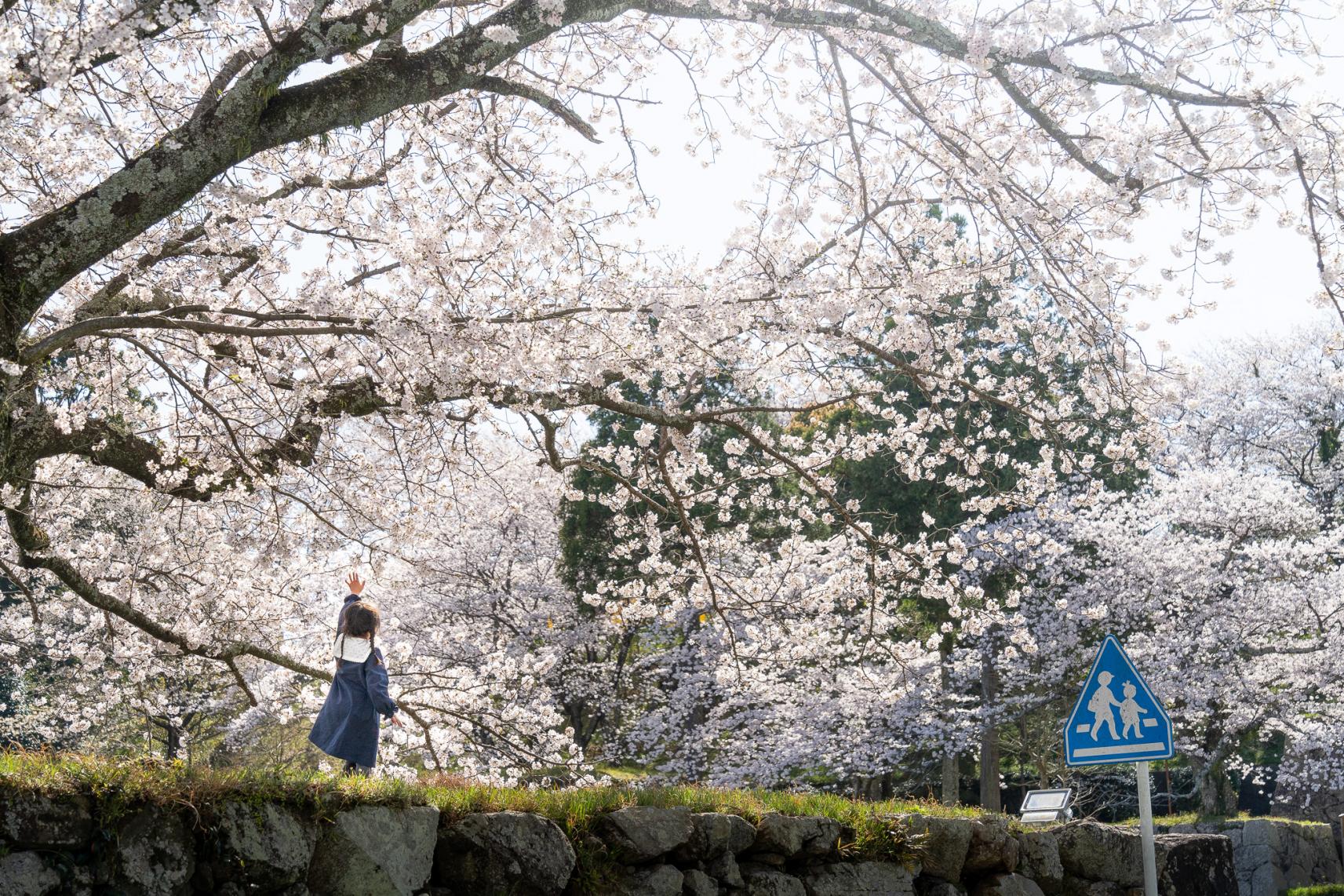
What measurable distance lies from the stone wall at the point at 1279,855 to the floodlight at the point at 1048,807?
3.31 meters

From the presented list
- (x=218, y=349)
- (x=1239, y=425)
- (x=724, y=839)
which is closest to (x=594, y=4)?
(x=218, y=349)

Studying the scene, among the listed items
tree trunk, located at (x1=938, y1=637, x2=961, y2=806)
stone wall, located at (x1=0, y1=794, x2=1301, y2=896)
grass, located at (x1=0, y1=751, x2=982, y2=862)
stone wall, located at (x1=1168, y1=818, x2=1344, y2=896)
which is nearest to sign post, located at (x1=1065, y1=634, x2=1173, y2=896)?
stone wall, located at (x1=0, y1=794, x2=1301, y2=896)

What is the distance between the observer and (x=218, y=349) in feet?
18.4

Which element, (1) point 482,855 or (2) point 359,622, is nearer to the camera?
(1) point 482,855

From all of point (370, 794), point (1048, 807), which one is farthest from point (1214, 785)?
point (370, 794)

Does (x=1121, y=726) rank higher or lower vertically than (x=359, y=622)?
lower

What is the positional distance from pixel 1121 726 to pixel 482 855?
3.12 meters

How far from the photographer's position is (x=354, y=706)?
4293 mm

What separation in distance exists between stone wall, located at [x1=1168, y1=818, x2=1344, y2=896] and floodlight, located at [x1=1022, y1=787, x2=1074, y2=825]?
3306 millimetres

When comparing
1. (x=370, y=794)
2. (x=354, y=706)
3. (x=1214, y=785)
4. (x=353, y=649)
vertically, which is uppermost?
(x=353, y=649)

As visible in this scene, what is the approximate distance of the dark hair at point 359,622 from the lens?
13.9ft

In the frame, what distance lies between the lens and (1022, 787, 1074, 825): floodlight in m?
7.28

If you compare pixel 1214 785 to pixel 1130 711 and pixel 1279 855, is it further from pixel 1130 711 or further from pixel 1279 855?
pixel 1130 711

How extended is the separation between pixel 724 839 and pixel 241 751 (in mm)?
13261
